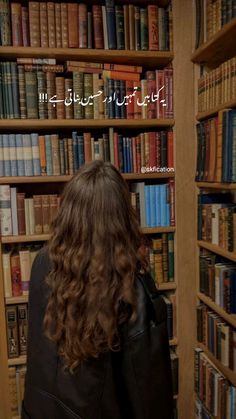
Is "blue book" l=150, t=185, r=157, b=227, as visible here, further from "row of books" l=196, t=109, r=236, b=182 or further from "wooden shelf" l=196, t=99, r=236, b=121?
"wooden shelf" l=196, t=99, r=236, b=121

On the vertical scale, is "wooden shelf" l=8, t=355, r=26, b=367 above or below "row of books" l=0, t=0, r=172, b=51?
below

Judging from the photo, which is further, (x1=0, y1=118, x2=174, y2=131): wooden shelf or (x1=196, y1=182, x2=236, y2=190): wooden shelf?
(x1=0, y1=118, x2=174, y2=131): wooden shelf

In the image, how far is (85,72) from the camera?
164cm

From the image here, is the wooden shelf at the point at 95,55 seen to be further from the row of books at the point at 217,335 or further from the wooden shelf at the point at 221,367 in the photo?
the wooden shelf at the point at 221,367

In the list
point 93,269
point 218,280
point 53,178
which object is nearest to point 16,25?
point 53,178

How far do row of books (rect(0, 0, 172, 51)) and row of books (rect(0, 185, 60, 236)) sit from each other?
686mm

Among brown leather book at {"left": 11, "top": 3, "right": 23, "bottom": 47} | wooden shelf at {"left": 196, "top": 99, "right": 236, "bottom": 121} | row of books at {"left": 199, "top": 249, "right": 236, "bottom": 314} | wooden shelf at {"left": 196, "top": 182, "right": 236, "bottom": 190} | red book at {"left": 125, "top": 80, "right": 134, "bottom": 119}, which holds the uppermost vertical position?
brown leather book at {"left": 11, "top": 3, "right": 23, "bottom": 47}

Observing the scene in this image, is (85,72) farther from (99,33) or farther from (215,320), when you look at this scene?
(215,320)

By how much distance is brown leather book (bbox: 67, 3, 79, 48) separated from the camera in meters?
1.58

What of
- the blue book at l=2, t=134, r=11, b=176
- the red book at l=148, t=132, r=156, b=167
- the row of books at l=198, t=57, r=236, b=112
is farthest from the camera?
the red book at l=148, t=132, r=156, b=167

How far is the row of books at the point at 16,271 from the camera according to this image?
1.68m

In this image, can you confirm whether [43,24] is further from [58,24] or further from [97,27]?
[97,27]

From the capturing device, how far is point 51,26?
62.1 inches

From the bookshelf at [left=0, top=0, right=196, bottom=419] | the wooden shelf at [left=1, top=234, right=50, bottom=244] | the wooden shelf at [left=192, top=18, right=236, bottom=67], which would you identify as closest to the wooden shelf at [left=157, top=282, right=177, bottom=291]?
the bookshelf at [left=0, top=0, right=196, bottom=419]
